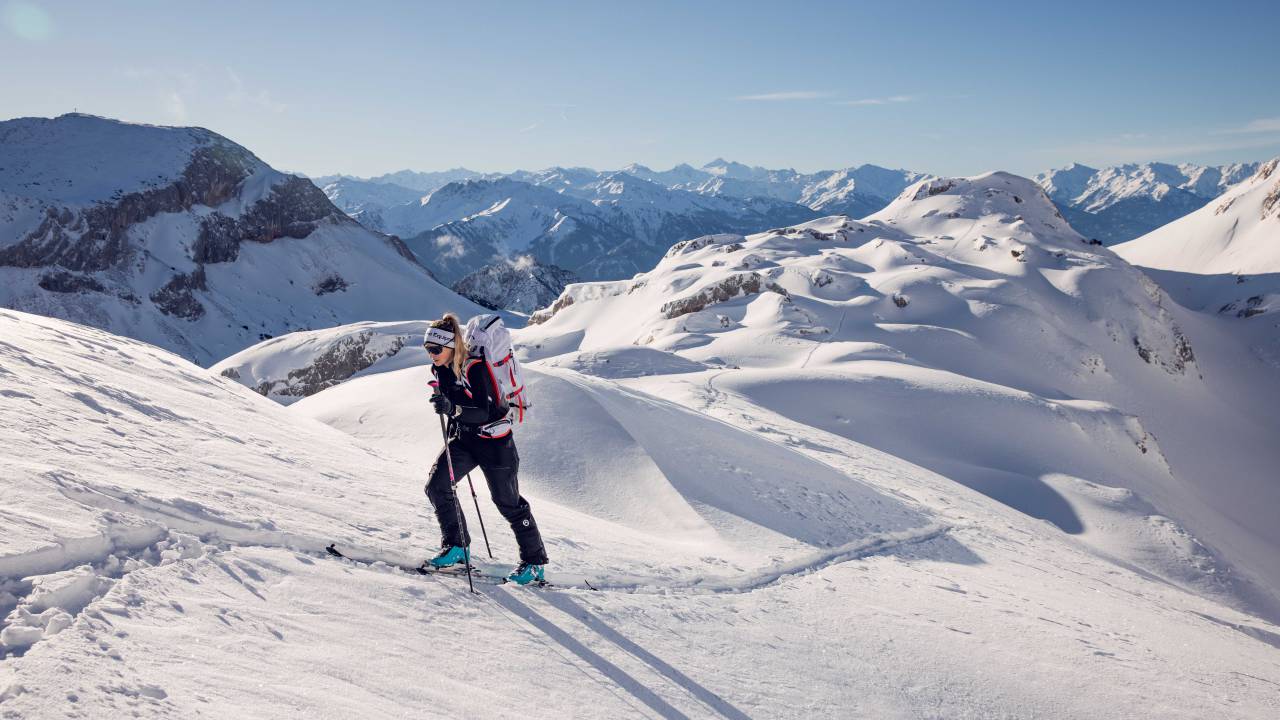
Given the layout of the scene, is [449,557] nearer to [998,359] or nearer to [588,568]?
[588,568]

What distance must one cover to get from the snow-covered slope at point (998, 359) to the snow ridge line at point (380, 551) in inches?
513

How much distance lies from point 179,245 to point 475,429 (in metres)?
119

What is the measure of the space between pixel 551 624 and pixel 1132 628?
8.77 meters

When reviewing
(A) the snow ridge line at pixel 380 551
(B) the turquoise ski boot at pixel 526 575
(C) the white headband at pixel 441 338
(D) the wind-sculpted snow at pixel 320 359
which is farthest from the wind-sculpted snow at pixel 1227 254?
(C) the white headband at pixel 441 338

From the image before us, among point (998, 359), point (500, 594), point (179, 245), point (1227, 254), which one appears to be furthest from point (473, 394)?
point (1227, 254)

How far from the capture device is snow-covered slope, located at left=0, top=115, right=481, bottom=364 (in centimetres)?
8669

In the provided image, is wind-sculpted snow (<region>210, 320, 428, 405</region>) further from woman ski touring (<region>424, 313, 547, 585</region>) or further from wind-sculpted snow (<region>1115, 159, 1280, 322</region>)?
wind-sculpted snow (<region>1115, 159, 1280, 322</region>)

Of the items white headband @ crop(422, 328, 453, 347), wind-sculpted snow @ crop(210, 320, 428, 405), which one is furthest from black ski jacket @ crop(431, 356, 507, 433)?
wind-sculpted snow @ crop(210, 320, 428, 405)

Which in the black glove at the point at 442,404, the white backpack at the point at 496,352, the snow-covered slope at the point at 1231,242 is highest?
the snow-covered slope at the point at 1231,242

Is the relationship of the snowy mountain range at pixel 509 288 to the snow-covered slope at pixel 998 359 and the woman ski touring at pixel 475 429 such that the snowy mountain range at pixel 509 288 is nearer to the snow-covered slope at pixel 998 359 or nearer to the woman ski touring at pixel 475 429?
the snow-covered slope at pixel 998 359

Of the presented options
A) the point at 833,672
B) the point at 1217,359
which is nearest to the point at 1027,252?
the point at 1217,359

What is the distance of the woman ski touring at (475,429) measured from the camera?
686 centimetres

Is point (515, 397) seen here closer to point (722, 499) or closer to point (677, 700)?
point (677, 700)

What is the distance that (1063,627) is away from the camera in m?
9.13
